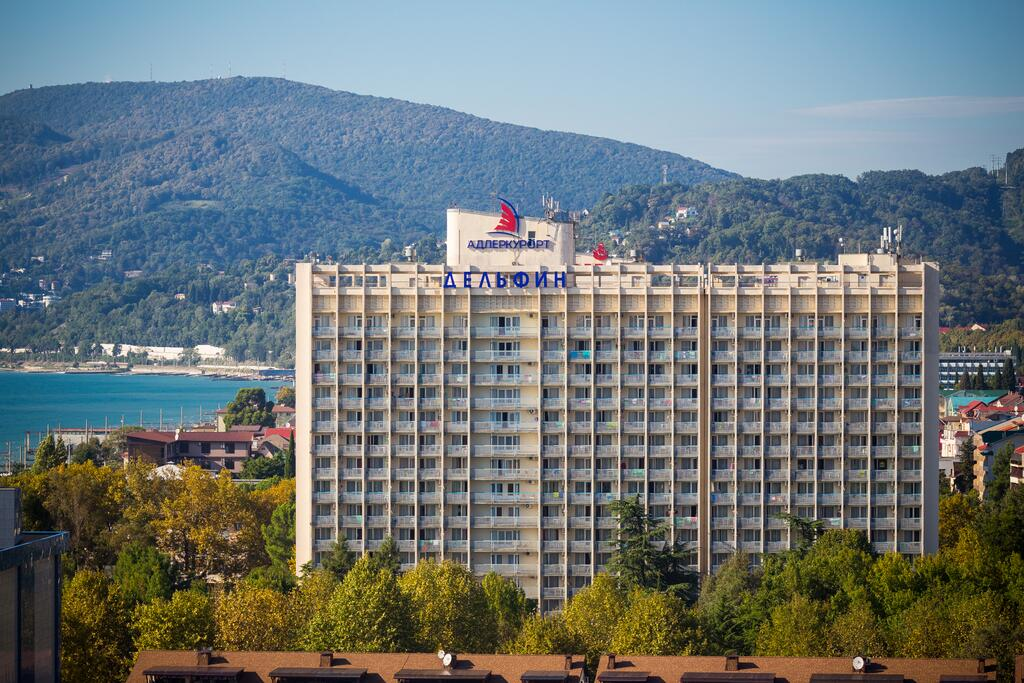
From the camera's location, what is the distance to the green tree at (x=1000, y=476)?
163250mm

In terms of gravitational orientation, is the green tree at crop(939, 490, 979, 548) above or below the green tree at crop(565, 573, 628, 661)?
above

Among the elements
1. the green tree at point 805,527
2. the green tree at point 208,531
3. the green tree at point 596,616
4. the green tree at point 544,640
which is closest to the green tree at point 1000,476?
the green tree at point 805,527

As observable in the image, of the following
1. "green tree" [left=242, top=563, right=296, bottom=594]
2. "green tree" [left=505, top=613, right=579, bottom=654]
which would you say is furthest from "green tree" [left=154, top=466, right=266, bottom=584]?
"green tree" [left=505, top=613, right=579, bottom=654]

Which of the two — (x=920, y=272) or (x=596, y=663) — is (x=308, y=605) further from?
(x=920, y=272)

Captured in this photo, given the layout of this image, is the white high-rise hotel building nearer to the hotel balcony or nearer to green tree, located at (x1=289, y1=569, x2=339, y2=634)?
the hotel balcony

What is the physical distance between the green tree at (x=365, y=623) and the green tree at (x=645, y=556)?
25.0m

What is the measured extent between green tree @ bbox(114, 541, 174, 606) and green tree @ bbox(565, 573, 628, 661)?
85.3ft

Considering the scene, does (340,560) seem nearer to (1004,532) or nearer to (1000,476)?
(1004,532)

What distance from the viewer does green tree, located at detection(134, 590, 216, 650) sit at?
8481 centimetres

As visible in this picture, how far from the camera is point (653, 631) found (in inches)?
3445

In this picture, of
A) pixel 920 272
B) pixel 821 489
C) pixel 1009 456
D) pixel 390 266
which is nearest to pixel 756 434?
pixel 821 489

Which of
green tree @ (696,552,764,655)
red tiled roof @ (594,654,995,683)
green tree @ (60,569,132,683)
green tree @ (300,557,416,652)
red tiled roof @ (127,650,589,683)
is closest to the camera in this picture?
red tiled roof @ (594,654,995,683)

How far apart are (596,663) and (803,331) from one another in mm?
46137

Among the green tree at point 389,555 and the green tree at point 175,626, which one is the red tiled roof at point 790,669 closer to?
the green tree at point 175,626
